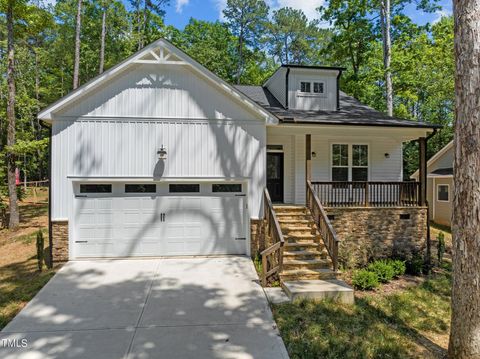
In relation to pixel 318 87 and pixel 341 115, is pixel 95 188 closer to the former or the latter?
pixel 341 115

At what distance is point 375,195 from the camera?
10586 millimetres

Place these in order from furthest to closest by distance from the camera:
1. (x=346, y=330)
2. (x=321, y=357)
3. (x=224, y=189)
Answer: (x=224, y=189), (x=346, y=330), (x=321, y=357)

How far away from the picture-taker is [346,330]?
217 inches

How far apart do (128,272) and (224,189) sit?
3.64 meters

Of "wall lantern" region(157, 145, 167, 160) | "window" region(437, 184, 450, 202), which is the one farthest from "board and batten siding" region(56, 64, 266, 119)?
"window" region(437, 184, 450, 202)

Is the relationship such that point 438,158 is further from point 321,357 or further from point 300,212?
point 321,357

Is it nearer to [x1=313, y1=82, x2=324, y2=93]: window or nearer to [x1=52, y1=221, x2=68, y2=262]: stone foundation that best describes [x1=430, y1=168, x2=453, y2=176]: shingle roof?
[x1=313, y1=82, x2=324, y2=93]: window

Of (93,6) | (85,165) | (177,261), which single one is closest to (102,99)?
(85,165)

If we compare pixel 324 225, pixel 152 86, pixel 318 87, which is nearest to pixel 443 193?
pixel 318 87

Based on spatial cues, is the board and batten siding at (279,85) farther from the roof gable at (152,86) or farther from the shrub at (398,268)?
the shrub at (398,268)

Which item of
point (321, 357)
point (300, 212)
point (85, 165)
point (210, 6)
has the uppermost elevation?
point (210, 6)

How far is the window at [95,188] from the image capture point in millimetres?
9148

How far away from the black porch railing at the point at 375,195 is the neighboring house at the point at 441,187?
8.37 meters

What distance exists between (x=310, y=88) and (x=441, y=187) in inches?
460
